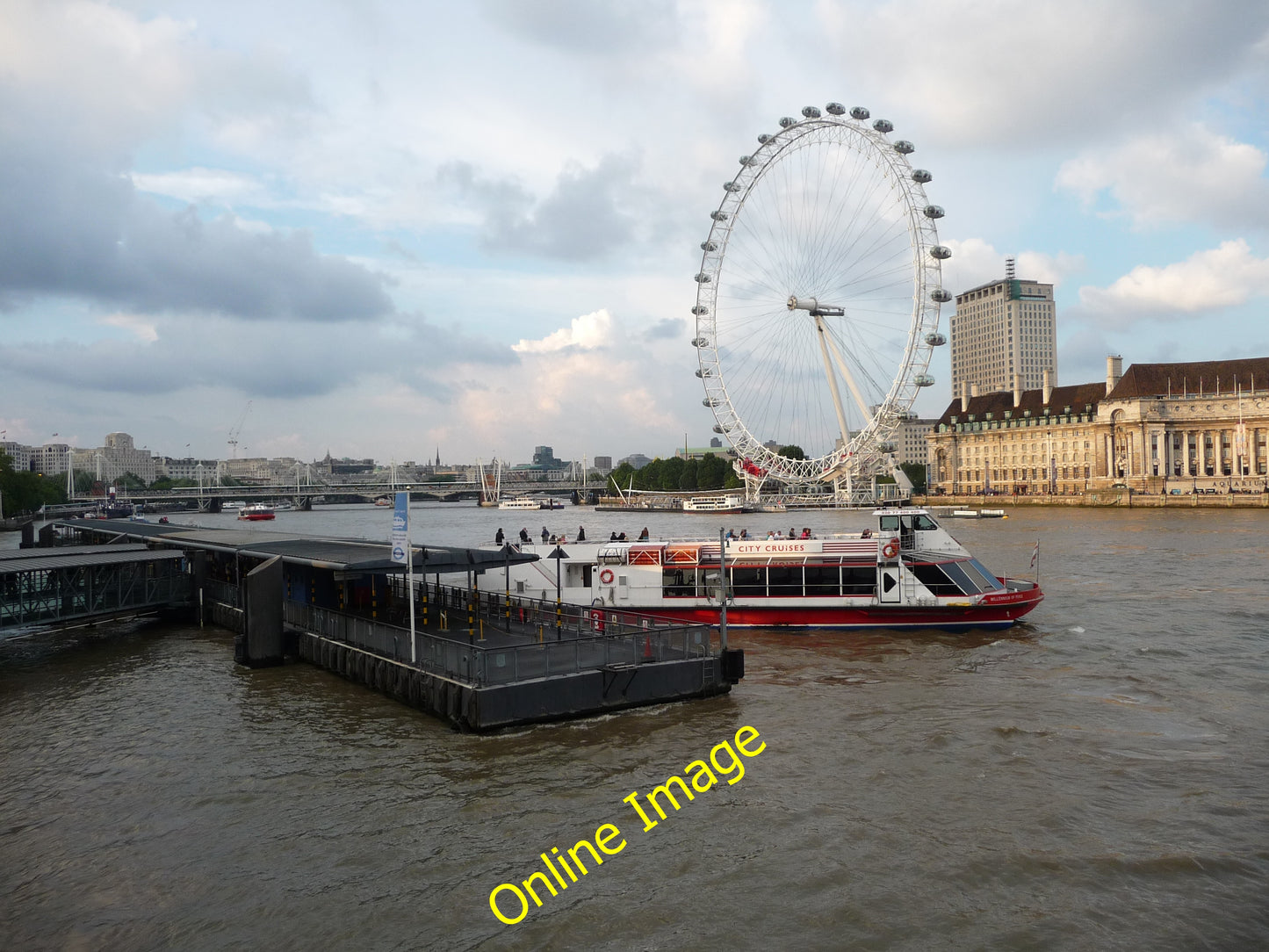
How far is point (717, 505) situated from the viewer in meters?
158

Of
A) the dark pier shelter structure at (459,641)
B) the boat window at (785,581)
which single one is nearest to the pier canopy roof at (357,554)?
the dark pier shelter structure at (459,641)

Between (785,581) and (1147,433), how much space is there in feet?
487

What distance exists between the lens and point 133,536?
1777 inches

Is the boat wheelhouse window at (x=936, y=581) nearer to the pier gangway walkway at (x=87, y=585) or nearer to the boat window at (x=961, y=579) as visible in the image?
the boat window at (x=961, y=579)

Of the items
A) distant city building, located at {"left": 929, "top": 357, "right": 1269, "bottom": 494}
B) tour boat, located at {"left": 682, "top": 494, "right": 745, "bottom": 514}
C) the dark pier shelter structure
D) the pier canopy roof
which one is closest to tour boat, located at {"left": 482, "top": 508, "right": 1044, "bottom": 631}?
the dark pier shelter structure

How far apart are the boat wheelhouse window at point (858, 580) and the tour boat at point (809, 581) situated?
31 mm

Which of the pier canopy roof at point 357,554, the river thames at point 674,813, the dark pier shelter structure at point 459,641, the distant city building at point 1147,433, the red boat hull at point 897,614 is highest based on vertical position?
the distant city building at point 1147,433

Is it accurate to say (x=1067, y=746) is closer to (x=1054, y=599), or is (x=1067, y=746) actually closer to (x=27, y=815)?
(x=27, y=815)

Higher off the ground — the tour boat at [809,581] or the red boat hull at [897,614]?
the tour boat at [809,581]

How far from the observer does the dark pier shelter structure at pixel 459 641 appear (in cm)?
1923

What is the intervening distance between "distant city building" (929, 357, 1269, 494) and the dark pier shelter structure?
14297 centimetres

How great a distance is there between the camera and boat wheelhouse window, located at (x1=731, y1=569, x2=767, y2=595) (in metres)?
32.8

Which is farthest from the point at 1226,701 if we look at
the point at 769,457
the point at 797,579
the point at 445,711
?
the point at 769,457

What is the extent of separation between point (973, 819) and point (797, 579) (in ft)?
57.8
